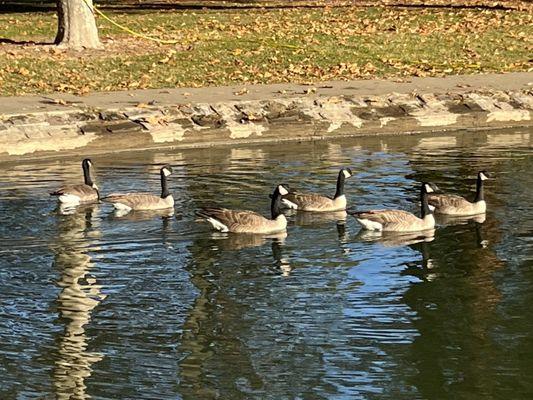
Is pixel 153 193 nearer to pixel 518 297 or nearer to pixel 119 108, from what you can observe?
pixel 119 108

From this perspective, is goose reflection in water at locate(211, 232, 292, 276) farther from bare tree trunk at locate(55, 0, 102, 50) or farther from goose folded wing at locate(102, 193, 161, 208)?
bare tree trunk at locate(55, 0, 102, 50)

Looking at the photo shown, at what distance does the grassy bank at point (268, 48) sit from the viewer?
27844 millimetres

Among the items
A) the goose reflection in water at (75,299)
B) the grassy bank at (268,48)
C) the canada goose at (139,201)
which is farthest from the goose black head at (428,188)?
the grassy bank at (268,48)

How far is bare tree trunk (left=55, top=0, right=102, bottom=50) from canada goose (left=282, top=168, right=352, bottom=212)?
13394 millimetres

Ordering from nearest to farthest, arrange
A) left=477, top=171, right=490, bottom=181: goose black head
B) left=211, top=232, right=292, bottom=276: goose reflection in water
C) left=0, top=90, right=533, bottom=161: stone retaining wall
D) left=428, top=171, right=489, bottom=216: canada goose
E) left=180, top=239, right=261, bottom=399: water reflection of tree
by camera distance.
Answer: left=180, top=239, right=261, bottom=399: water reflection of tree < left=211, top=232, right=292, bottom=276: goose reflection in water < left=428, top=171, right=489, bottom=216: canada goose < left=477, top=171, right=490, bottom=181: goose black head < left=0, top=90, right=533, bottom=161: stone retaining wall

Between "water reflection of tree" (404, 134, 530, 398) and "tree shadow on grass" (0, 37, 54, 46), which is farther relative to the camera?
"tree shadow on grass" (0, 37, 54, 46)

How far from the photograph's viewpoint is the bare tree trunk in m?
30.0

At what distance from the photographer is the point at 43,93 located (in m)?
25.9

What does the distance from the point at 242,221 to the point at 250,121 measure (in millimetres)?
8043

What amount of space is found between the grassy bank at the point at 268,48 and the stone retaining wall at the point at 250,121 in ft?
9.32

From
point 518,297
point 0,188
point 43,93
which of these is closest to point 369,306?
point 518,297

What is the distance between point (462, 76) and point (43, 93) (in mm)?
9209

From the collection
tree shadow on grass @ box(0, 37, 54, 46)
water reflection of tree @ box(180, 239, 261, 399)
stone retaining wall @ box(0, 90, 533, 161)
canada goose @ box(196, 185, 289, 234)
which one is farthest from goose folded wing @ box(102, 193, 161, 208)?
tree shadow on grass @ box(0, 37, 54, 46)

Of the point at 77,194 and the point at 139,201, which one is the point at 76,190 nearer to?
the point at 77,194
